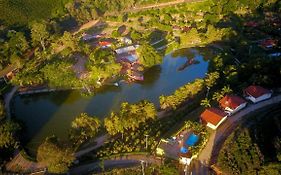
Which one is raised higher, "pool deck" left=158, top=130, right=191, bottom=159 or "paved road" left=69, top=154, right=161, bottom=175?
"pool deck" left=158, top=130, right=191, bottom=159

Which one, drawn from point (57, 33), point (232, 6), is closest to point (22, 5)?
point (57, 33)

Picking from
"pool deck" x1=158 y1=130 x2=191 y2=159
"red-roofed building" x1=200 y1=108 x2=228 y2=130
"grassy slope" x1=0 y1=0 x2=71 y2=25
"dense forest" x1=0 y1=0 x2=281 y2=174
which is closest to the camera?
"pool deck" x1=158 y1=130 x2=191 y2=159

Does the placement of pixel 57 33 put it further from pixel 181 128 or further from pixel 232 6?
pixel 181 128

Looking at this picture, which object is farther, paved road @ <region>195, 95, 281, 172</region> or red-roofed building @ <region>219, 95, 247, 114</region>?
red-roofed building @ <region>219, 95, 247, 114</region>

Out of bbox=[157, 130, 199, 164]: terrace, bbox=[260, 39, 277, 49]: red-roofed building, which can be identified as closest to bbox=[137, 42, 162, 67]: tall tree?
bbox=[260, 39, 277, 49]: red-roofed building

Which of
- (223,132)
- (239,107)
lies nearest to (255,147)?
(223,132)

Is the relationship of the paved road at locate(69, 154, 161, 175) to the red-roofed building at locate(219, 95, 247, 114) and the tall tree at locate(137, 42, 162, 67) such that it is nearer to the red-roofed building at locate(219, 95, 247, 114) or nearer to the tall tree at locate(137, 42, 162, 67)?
the red-roofed building at locate(219, 95, 247, 114)

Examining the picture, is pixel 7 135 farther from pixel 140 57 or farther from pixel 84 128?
pixel 140 57

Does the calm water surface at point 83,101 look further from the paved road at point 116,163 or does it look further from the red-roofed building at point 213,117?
the red-roofed building at point 213,117
